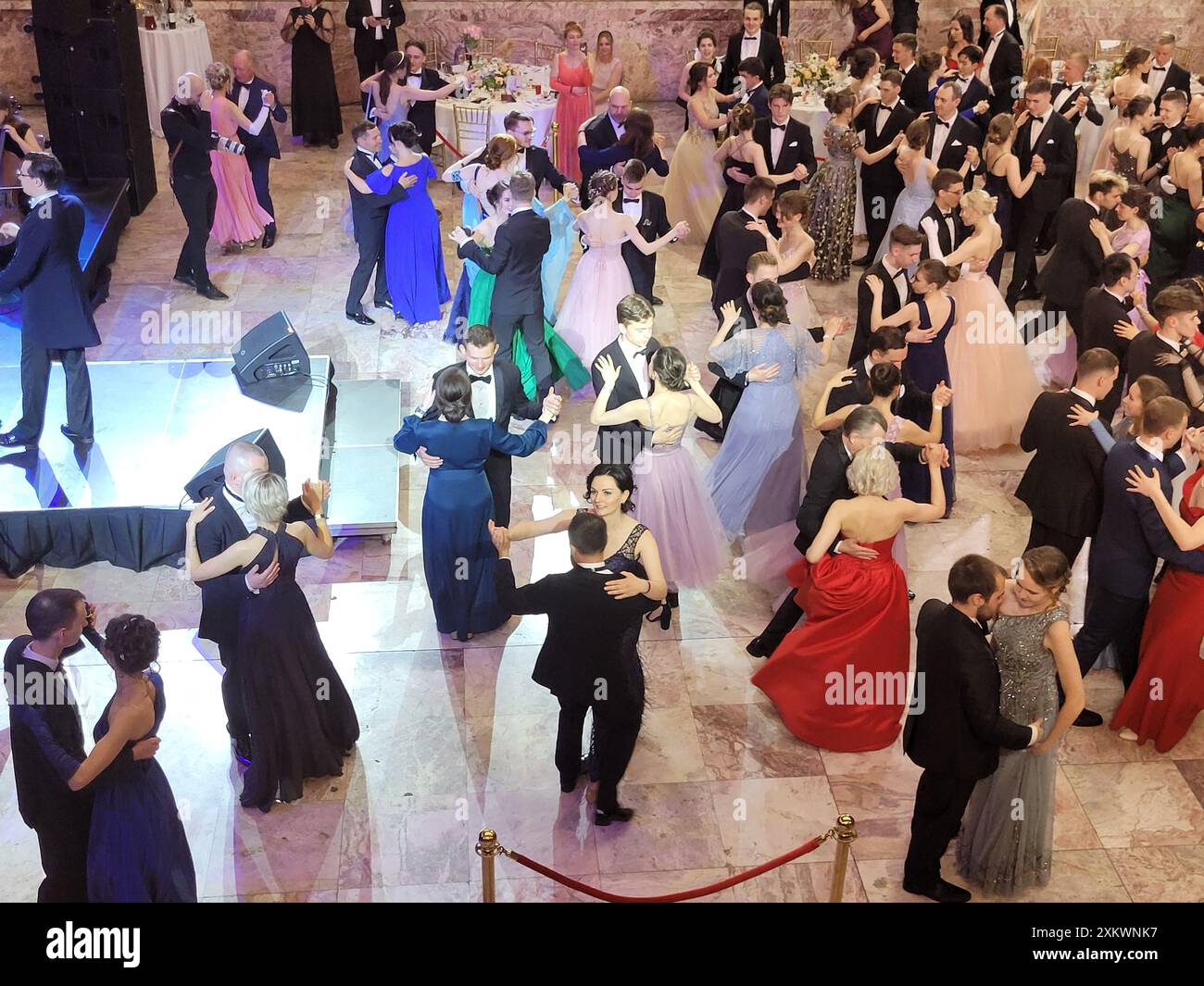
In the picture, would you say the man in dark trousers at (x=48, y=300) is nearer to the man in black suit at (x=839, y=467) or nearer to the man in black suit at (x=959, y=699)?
the man in black suit at (x=839, y=467)

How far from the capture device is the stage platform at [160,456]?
6238 mm

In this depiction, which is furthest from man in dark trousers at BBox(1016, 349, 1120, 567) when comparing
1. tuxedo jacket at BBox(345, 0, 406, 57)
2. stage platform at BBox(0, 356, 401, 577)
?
tuxedo jacket at BBox(345, 0, 406, 57)

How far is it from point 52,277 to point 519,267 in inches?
87.5

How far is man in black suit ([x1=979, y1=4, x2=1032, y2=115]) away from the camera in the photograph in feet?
33.7

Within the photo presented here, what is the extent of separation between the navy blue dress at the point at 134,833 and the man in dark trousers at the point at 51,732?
0.07m

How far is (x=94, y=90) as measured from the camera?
9.55m

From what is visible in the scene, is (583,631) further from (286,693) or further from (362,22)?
(362,22)

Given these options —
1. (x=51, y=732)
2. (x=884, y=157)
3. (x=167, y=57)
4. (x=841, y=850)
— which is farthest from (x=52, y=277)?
(x=167, y=57)

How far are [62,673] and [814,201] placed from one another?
622 cm

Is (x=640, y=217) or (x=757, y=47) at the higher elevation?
(x=757, y=47)

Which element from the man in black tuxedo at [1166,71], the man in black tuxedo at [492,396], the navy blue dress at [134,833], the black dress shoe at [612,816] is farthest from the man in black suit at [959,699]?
the man in black tuxedo at [1166,71]

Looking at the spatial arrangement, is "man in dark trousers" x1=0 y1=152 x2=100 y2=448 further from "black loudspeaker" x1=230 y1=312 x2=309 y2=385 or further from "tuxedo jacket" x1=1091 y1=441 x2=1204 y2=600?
"tuxedo jacket" x1=1091 y1=441 x2=1204 y2=600

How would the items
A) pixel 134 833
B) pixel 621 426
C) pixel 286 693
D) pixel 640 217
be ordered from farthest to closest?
pixel 640 217, pixel 621 426, pixel 286 693, pixel 134 833
